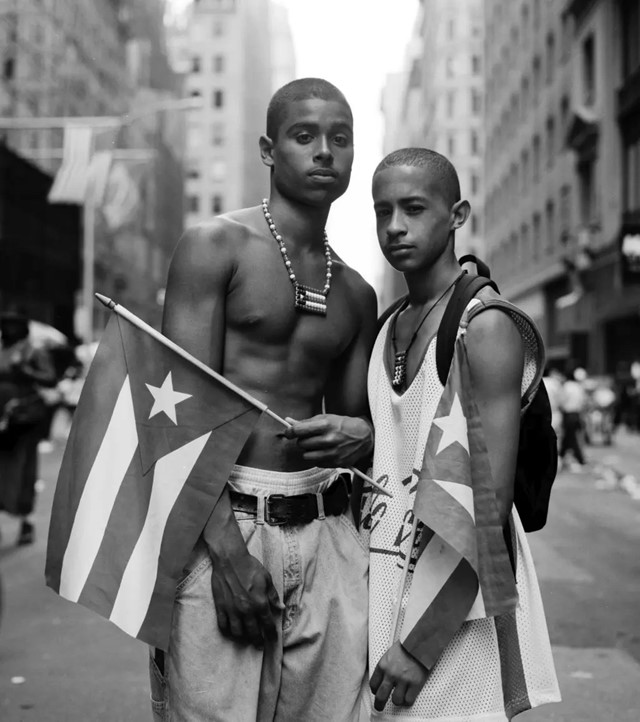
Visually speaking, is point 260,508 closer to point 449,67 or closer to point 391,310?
point 391,310

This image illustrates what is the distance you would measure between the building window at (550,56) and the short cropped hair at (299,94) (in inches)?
1548

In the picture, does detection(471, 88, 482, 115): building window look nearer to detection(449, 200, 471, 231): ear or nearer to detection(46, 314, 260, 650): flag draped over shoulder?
detection(449, 200, 471, 231): ear

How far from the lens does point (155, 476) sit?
2869mm

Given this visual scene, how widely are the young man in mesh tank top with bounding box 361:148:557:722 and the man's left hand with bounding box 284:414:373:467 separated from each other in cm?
6

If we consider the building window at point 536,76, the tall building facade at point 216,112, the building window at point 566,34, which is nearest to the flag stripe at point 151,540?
the building window at point 566,34

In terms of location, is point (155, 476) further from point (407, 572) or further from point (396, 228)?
point (396, 228)

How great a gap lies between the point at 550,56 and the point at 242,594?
40.8 m

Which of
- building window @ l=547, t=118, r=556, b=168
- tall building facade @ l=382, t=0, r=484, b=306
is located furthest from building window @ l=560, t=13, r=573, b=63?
tall building facade @ l=382, t=0, r=484, b=306

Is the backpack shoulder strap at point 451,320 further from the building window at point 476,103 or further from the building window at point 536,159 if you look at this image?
the building window at point 476,103

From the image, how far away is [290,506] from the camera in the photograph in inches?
113

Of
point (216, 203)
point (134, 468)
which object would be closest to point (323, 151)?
point (134, 468)

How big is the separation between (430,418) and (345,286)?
571 millimetres

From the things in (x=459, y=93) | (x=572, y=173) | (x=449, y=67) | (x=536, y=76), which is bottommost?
(x=572, y=173)

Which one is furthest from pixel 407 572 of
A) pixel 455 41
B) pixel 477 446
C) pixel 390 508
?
pixel 455 41
